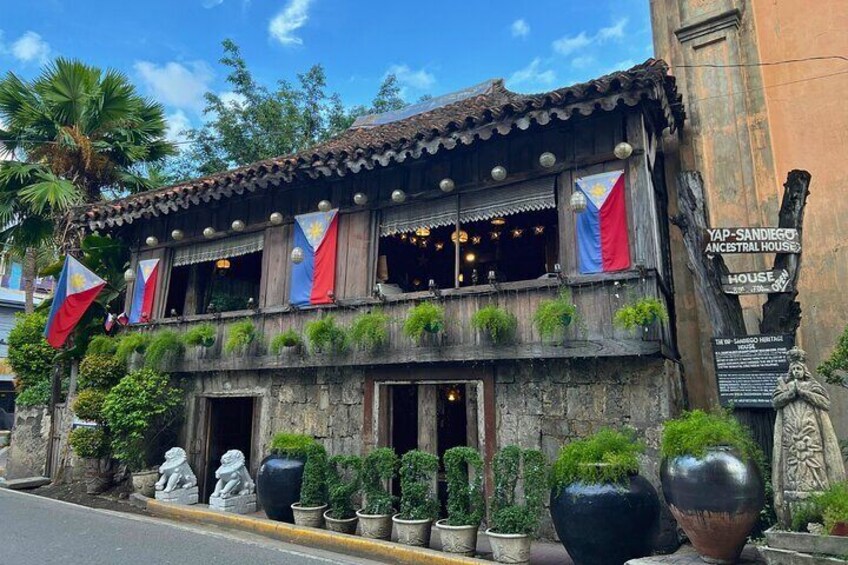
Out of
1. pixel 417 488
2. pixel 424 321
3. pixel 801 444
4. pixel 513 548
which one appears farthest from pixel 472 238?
pixel 801 444

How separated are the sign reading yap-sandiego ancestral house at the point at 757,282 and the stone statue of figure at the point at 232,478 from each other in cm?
810

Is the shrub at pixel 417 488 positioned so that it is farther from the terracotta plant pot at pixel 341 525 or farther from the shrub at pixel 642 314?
the shrub at pixel 642 314

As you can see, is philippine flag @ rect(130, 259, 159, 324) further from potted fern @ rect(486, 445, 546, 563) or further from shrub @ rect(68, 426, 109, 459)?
potted fern @ rect(486, 445, 546, 563)

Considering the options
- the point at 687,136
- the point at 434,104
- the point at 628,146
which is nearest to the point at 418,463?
the point at 628,146

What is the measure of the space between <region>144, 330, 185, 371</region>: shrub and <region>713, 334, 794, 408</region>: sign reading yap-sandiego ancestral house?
32.3 feet

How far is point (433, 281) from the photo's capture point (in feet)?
31.1

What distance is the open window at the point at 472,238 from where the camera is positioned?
8602 millimetres

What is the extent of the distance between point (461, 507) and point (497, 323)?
8.22 ft

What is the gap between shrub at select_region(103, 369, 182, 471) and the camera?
1021 centimetres

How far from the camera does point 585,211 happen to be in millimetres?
7711

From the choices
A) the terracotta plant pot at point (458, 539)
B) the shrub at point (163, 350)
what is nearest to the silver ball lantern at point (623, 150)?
the terracotta plant pot at point (458, 539)

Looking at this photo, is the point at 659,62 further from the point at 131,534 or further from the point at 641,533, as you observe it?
the point at 131,534

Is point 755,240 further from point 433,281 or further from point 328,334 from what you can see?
point 328,334

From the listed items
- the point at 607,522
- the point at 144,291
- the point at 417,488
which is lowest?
the point at 607,522
